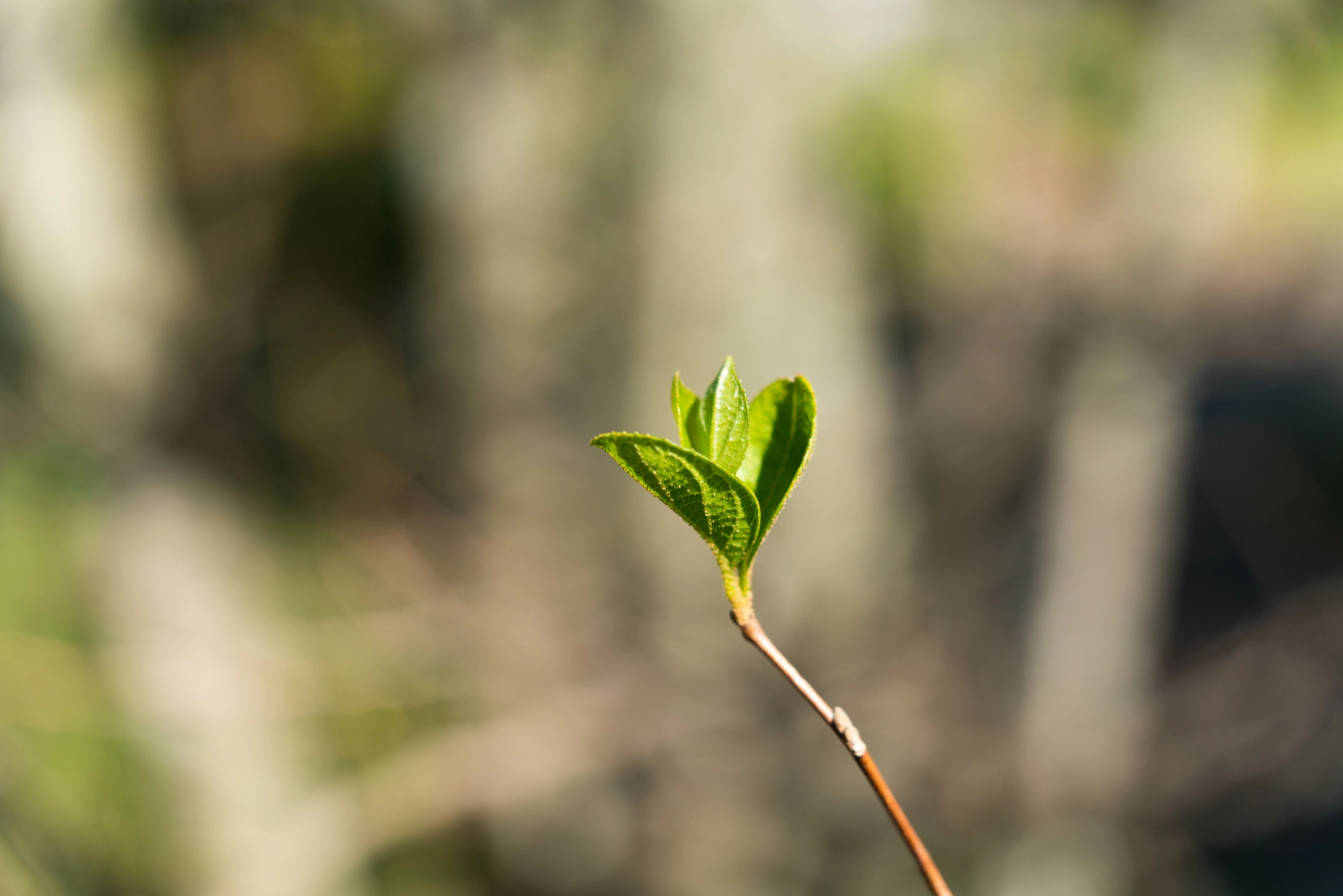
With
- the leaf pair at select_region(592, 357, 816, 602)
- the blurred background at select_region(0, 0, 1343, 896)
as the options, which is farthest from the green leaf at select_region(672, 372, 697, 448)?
the blurred background at select_region(0, 0, 1343, 896)

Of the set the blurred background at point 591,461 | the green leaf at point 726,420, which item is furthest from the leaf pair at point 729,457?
the blurred background at point 591,461

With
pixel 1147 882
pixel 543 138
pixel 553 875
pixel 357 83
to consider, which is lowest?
pixel 1147 882

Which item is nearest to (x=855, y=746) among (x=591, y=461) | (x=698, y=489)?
(x=698, y=489)

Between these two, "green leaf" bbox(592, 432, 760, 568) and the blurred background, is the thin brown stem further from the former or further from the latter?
the blurred background

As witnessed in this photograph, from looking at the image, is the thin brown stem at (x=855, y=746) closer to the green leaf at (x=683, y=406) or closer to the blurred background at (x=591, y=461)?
the green leaf at (x=683, y=406)

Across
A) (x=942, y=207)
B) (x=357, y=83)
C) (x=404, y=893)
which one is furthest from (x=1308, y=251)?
(x=404, y=893)

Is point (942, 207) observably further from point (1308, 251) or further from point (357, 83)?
point (1308, 251)
